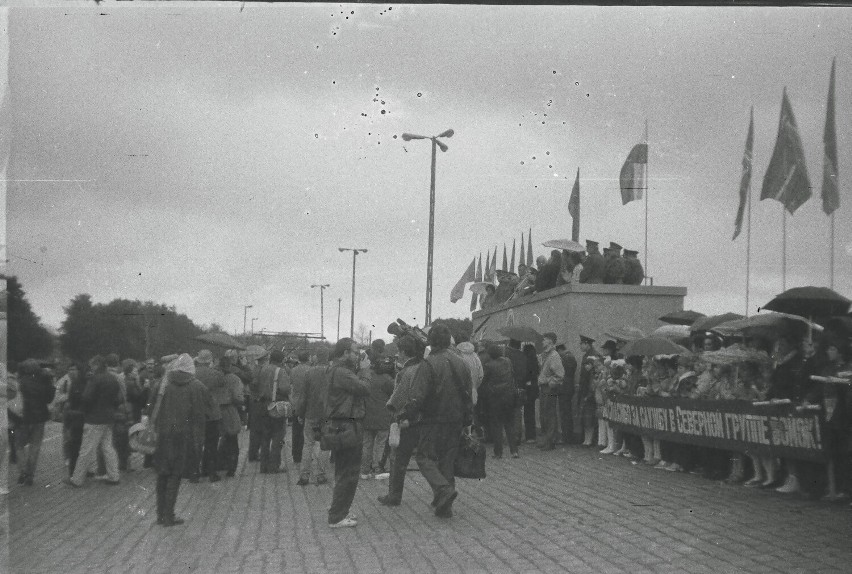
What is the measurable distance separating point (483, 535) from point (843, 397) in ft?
11.8

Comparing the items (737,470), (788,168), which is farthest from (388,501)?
(788,168)

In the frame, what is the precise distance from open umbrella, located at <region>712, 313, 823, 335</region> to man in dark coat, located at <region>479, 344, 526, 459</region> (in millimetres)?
4226

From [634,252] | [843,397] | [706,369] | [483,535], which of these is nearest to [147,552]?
[483,535]

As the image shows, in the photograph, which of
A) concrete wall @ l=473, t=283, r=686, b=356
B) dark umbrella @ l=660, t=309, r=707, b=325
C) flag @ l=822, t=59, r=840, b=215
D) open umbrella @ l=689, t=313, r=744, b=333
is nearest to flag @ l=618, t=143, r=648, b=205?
concrete wall @ l=473, t=283, r=686, b=356

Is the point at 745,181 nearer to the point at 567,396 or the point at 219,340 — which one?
the point at 567,396

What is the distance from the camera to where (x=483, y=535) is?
871 cm

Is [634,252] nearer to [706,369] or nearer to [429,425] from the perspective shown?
[706,369]

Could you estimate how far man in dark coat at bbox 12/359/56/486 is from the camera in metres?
13.4

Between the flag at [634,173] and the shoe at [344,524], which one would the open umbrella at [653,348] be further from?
the flag at [634,173]

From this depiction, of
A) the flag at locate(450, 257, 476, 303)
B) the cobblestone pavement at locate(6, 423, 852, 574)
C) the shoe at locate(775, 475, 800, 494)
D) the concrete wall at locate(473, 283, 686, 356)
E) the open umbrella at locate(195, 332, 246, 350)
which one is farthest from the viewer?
the flag at locate(450, 257, 476, 303)

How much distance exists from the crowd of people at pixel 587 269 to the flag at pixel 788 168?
4.24 meters

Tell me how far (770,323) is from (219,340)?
29.9 feet

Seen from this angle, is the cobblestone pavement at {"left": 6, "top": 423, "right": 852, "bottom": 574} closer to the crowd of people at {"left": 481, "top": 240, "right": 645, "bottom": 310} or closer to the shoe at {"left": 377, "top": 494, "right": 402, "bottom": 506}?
the shoe at {"left": 377, "top": 494, "right": 402, "bottom": 506}

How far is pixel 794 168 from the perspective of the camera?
17.1m
